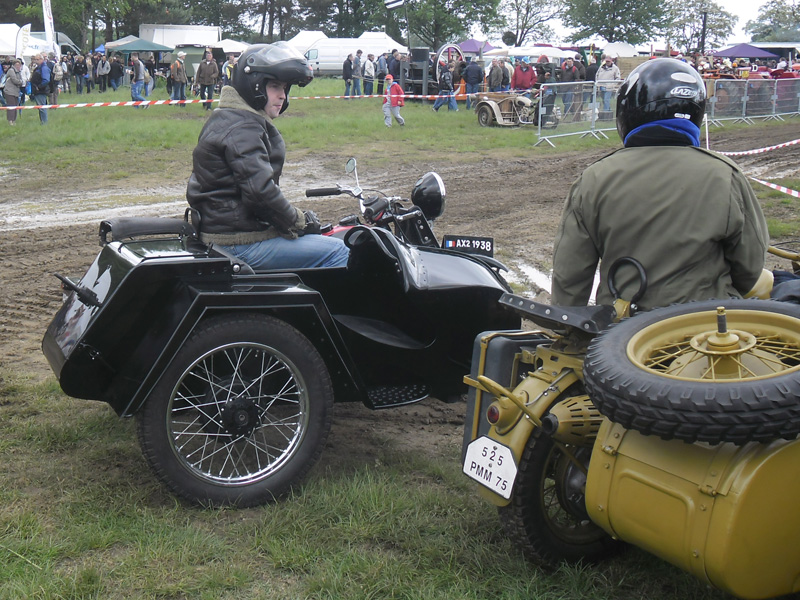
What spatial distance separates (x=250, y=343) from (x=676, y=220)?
72.1 inches

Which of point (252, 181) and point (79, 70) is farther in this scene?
point (79, 70)

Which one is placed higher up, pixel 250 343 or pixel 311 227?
pixel 311 227

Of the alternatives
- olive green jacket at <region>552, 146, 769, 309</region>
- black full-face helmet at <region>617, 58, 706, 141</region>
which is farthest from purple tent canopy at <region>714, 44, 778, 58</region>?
olive green jacket at <region>552, 146, 769, 309</region>

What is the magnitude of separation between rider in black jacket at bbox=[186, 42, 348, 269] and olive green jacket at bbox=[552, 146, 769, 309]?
1.59 m

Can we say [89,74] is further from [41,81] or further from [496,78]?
[496,78]

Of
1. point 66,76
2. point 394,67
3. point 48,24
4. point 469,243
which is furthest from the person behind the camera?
point 66,76

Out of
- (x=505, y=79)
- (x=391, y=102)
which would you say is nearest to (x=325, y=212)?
(x=391, y=102)

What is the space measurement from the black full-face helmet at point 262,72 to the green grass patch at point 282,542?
6.20 feet

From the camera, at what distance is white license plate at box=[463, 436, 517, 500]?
308 centimetres

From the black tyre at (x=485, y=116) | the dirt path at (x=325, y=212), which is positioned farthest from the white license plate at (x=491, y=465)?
the black tyre at (x=485, y=116)

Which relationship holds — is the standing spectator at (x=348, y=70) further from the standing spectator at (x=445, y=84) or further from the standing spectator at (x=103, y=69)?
the standing spectator at (x=103, y=69)

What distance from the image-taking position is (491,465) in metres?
3.15

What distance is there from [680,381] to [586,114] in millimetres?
16932

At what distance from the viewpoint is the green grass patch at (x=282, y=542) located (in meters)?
3.18
